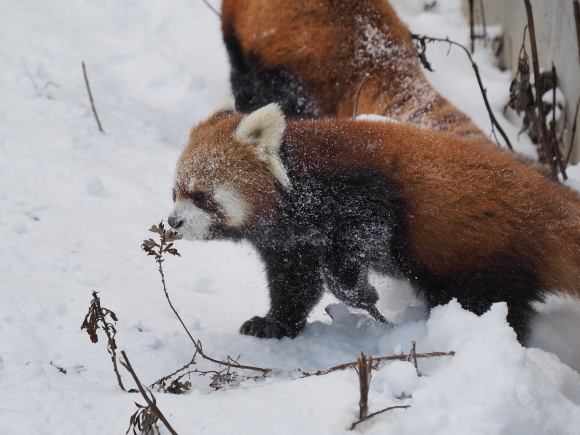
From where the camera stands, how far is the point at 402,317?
3045 millimetres

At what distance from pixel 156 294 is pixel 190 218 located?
0.63 meters

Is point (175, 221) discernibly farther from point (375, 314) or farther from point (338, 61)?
point (338, 61)

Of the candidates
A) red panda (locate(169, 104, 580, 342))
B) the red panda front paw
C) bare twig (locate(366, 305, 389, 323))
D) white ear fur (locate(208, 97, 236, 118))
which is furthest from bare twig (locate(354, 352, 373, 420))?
white ear fur (locate(208, 97, 236, 118))

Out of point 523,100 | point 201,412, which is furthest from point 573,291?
point 523,100

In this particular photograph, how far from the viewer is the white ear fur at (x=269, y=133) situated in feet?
9.01

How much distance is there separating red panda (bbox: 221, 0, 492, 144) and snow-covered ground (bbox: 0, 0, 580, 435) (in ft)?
2.96

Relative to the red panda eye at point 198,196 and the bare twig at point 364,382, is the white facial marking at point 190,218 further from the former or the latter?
the bare twig at point 364,382

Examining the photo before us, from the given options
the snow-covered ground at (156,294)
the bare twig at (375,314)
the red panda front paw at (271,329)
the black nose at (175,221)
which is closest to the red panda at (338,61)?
the snow-covered ground at (156,294)

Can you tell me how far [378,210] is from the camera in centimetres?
273

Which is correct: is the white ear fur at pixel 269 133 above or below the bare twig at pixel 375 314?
above

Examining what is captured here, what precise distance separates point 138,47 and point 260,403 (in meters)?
4.51

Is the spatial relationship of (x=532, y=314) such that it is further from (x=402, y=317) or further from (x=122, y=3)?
(x=122, y=3)

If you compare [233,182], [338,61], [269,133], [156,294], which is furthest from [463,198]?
[338,61]

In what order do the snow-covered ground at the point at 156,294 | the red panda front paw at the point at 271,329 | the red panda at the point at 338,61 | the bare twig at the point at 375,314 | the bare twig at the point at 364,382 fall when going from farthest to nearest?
the red panda at the point at 338,61 → the red panda front paw at the point at 271,329 → the bare twig at the point at 375,314 → the snow-covered ground at the point at 156,294 → the bare twig at the point at 364,382
